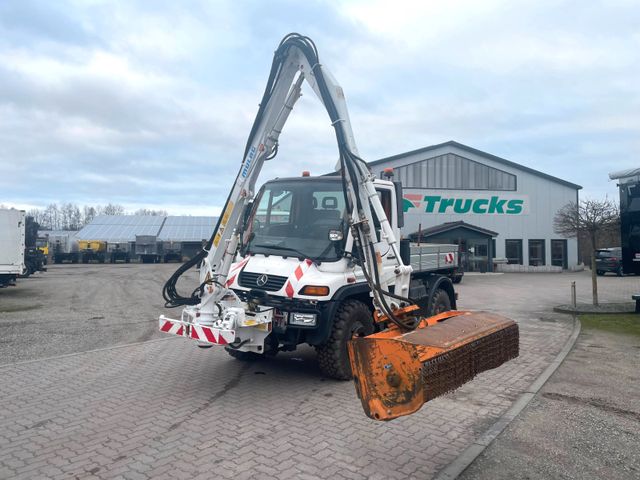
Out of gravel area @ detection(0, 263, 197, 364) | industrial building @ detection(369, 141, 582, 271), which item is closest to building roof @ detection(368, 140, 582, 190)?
industrial building @ detection(369, 141, 582, 271)

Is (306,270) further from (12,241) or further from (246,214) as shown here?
(12,241)

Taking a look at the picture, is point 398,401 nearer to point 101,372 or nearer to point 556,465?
point 556,465

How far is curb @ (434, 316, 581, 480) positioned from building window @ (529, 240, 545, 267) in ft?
96.9

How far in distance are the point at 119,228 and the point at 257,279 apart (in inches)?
1949

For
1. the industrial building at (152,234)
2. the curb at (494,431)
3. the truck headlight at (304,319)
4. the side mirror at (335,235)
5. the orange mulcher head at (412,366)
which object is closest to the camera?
the orange mulcher head at (412,366)

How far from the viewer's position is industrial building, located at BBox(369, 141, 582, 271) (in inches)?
1300

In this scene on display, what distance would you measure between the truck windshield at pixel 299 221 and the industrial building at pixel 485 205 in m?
26.1

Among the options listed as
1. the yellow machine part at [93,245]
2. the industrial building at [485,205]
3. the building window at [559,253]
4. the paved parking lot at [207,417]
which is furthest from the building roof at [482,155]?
the yellow machine part at [93,245]

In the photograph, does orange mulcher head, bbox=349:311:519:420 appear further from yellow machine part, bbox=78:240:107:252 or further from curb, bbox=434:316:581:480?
yellow machine part, bbox=78:240:107:252

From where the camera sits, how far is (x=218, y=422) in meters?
5.09

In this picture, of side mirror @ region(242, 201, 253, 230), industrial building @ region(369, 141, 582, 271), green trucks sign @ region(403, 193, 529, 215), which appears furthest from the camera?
green trucks sign @ region(403, 193, 529, 215)

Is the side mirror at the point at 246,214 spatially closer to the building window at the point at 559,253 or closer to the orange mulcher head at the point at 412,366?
the orange mulcher head at the point at 412,366

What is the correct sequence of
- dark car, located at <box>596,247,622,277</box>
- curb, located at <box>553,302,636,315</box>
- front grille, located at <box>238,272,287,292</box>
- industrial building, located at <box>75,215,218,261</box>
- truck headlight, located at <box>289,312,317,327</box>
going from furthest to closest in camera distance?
industrial building, located at <box>75,215,218,261</box> < dark car, located at <box>596,247,622,277</box> < curb, located at <box>553,302,636,315</box> < front grille, located at <box>238,272,287,292</box> < truck headlight, located at <box>289,312,317,327</box>

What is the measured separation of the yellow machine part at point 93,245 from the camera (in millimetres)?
45719
